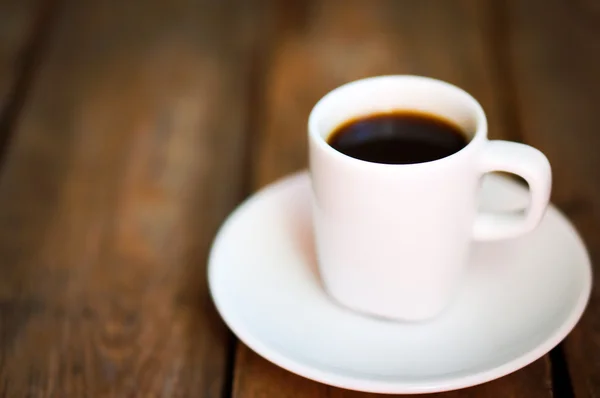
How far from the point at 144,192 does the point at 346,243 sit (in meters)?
0.31

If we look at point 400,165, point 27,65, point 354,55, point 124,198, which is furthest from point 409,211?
point 27,65

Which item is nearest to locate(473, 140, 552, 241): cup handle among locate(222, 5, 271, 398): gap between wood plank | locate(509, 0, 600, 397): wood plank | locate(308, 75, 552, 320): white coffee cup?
locate(308, 75, 552, 320): white coffee cup

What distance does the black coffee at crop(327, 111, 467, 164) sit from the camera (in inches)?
22.7

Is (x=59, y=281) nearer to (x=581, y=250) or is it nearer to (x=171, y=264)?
(x=171, y=264)

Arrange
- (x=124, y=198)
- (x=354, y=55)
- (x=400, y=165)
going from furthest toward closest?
(x=354, y=55)
(x=124, y=198)
(x=400, y=165)

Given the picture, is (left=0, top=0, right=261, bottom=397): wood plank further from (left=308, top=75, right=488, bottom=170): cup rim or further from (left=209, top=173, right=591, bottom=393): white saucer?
(left=308, top=75, right=488, bottom=170): cup rim

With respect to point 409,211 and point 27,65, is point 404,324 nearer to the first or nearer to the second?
point 409,211

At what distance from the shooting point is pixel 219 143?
0.85 metres

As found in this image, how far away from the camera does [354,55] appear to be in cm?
98

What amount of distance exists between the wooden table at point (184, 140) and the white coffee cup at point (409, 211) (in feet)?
0.28

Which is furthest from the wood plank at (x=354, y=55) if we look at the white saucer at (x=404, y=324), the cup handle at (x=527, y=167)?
the cup handle at (x=527, y=167)

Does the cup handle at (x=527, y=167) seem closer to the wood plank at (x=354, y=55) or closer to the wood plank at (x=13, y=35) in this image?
the wood plank at (x=354, y=55)

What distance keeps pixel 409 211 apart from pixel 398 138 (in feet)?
0.33

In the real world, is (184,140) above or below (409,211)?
below
